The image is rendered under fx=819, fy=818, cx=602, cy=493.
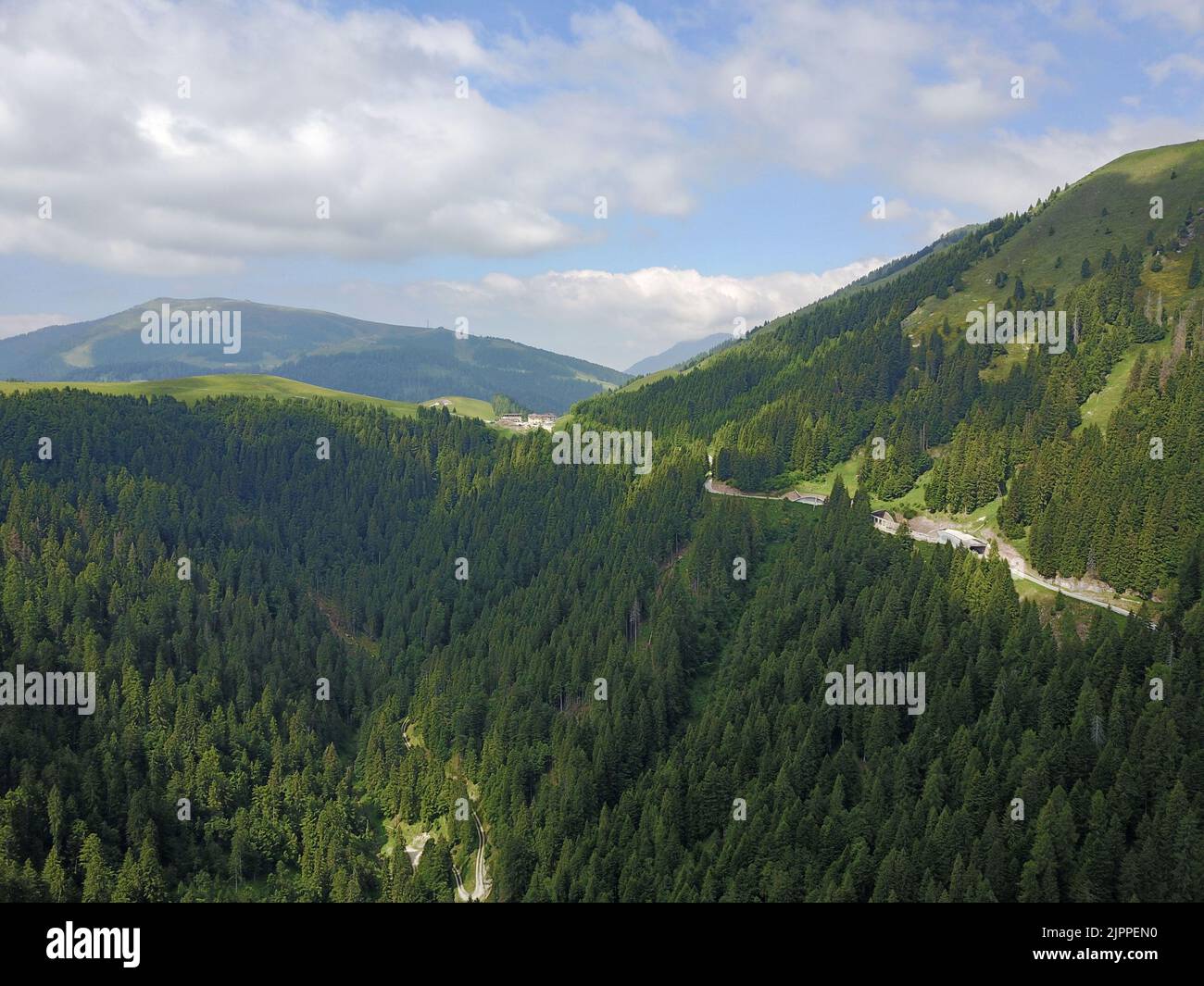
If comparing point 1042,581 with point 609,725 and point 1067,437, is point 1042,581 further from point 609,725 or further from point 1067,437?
point 609,725

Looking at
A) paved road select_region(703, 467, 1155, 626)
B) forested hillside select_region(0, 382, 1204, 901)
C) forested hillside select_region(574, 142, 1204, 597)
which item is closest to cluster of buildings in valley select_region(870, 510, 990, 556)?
paved road select_region(703, 467, 1155, 626)

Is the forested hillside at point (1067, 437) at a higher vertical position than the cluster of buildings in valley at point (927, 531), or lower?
higher

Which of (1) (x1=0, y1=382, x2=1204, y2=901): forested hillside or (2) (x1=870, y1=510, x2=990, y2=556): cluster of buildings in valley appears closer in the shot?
(1) (x1=0, y1=382, x2=1204, y2=901): forested hillside

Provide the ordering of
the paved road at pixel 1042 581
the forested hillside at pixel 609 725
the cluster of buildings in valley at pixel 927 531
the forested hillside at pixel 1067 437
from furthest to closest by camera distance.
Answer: the cluster of buildings in valley at pixel 927 531, the forested hillside at pixel 1067 437, the paved road at pixel 1042 581, the forested hillside at pixel 609 725

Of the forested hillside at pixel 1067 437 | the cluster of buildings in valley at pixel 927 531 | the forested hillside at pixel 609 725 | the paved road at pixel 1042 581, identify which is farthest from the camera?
the cluster of buildings in valley at pixel 927 531

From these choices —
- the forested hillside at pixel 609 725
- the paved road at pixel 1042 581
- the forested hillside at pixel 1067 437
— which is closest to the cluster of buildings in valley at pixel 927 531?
the paved road at pixel 1042 581

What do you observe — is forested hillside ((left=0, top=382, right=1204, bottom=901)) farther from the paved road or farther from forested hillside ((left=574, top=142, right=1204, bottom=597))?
forested hillside ((left=574, top=142, right=1204, bottom=597))

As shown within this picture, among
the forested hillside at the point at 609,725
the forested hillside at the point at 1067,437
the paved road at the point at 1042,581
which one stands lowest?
the forested hillside at the point at 609,725

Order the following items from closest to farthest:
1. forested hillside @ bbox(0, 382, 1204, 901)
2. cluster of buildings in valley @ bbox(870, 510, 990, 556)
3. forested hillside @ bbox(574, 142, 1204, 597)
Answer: forested hillside @ bbox(0, 382, 1204, 901), forested hillside @ bbox(574, 142, 1204, 597), cluster of buildings in valley @ bbox(870, 510, 990, 556)

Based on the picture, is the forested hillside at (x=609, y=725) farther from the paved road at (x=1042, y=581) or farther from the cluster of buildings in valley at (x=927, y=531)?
the paved road at (x=1042, y=581)

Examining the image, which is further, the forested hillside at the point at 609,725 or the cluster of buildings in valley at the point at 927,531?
the cluster of buildings in valley at the point at 927,531

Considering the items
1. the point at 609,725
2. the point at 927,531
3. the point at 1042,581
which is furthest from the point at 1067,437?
the point at 609,725

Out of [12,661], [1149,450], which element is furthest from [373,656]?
[1149,450]
